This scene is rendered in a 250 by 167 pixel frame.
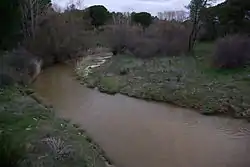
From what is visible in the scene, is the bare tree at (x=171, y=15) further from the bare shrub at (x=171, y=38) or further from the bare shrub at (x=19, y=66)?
the bare shrub at (x=19, y=66)

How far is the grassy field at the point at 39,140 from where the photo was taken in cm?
695

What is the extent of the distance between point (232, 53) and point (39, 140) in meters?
13.1

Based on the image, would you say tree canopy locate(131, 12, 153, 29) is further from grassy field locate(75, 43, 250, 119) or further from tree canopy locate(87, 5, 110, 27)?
grassy field locate(75, 43, 250, 119)

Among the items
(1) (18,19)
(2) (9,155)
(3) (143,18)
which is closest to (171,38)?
(3) (143,18)

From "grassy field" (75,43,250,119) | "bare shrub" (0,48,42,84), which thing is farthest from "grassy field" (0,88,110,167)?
"grassy field" (75,43,250,119)

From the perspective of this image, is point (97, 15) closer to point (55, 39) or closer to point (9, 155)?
point (55, 39)

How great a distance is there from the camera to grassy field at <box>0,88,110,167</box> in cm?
695

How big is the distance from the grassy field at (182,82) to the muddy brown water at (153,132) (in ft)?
2.33

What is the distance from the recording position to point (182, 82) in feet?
55.4

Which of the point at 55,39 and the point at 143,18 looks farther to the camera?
the point at 143,18

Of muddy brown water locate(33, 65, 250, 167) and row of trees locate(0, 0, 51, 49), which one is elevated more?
row of trees locate(0, 0, 51, 49)

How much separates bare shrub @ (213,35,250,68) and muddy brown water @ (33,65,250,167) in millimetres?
6163

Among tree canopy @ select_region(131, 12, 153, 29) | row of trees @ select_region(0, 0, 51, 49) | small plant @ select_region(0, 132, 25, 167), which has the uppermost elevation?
row of trees @ select_region(0, 0, 51, 49)

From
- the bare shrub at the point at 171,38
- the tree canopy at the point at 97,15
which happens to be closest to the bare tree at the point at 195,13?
the bare shrub at the point at 171,38
